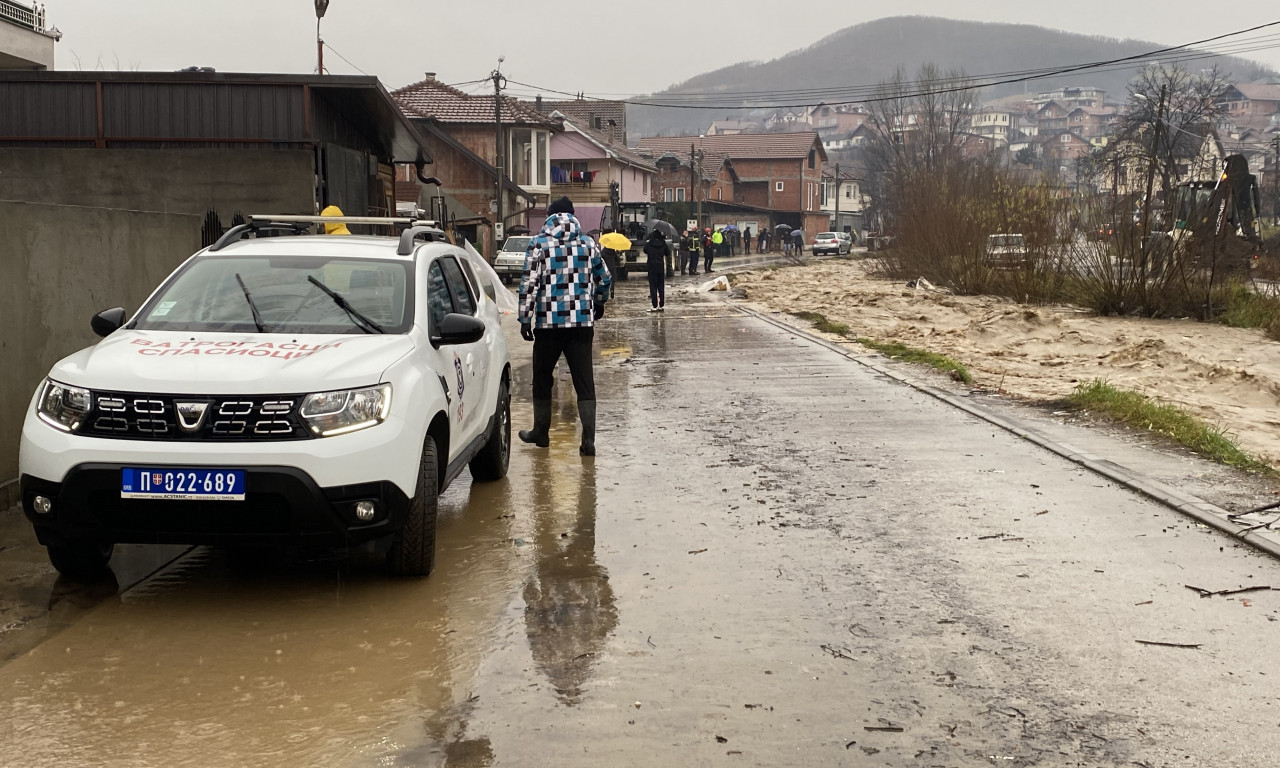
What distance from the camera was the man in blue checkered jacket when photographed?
384 inches

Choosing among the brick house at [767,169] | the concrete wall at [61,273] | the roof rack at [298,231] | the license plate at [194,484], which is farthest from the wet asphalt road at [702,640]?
the brick house at [767,169]

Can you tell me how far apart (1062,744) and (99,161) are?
1878 centimetres

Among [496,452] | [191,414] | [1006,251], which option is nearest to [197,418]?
[191,414]

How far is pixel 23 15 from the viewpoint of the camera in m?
38.8

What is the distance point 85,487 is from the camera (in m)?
5.70

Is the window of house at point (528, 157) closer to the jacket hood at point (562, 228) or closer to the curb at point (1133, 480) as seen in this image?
the curb at point (1133, 480)

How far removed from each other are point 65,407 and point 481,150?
185 feet

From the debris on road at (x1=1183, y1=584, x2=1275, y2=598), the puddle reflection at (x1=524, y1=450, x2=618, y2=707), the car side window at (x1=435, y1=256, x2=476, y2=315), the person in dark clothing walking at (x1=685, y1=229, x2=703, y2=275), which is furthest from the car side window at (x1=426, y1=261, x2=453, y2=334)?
the person in dark clothing walking at (x1=685, y1=229, x2=703, y2=275)

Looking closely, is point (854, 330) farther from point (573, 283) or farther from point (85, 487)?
point (85, 487)

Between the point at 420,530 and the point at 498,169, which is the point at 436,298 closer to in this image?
the point at 420,530

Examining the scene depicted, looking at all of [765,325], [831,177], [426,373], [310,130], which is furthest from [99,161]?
[831,177]

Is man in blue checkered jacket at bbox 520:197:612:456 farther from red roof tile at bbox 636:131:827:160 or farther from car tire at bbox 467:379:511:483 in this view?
red roof tile at bbox 636:131:827:160

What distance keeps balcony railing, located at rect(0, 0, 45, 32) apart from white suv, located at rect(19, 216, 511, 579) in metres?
36.1

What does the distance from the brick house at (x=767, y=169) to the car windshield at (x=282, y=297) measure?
106m
